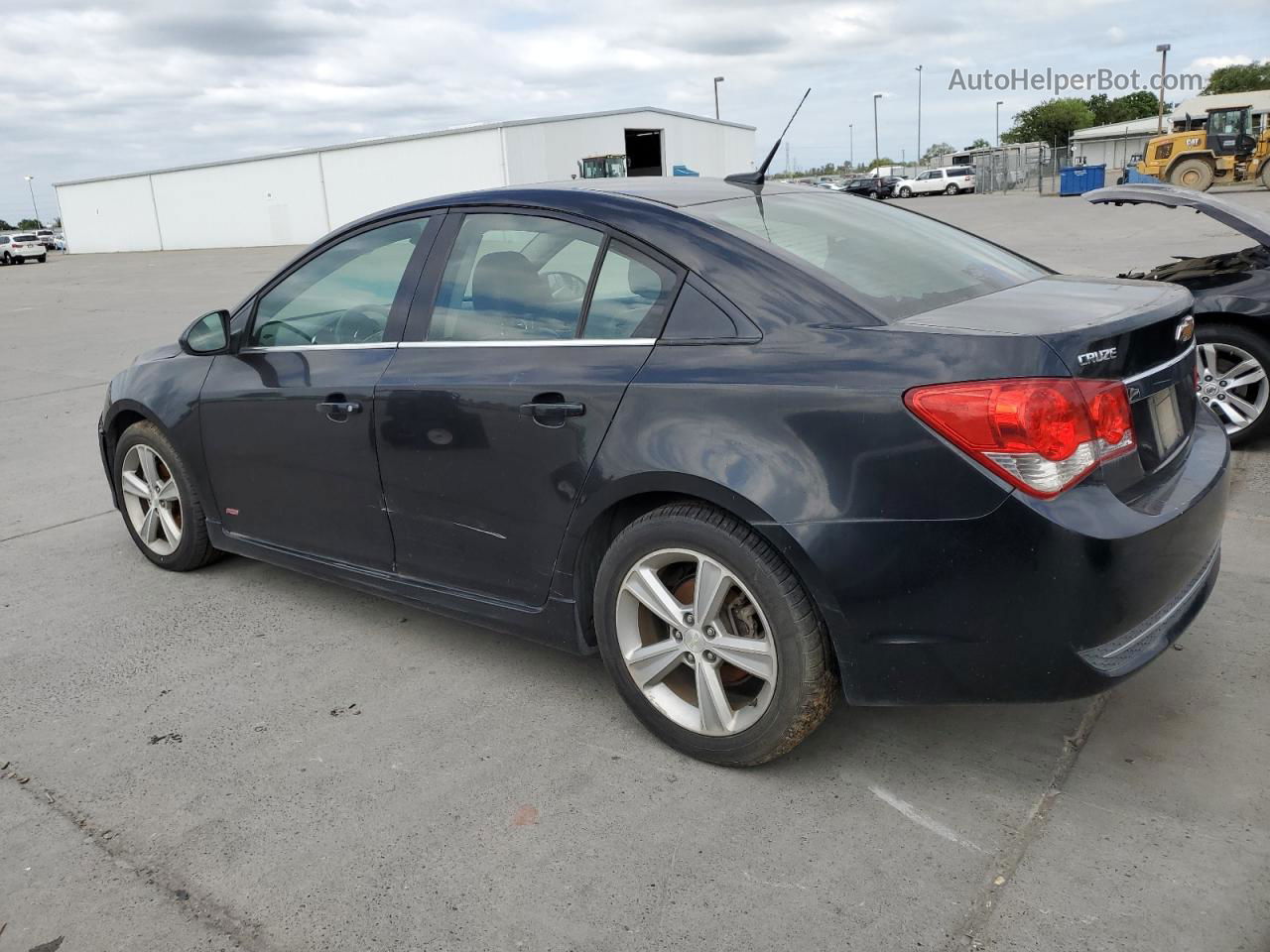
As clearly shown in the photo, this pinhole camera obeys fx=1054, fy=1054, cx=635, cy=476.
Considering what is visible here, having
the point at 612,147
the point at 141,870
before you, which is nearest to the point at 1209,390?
the point at 141,870

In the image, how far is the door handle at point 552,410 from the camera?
9.66 ft

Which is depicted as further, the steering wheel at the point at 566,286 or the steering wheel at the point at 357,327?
the steering wheel at the point at 357,327

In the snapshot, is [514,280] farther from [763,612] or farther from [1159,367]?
[1159,367]

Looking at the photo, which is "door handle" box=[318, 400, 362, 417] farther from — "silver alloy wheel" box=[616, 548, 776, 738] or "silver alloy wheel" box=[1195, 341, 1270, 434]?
"silver alloy wheel" box=[1195, 341, 1270, 434]

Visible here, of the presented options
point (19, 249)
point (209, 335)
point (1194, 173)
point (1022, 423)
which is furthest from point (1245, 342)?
point (19, 249)

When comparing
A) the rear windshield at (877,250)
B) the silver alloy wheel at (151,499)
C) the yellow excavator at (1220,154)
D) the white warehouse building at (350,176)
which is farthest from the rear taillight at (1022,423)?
the white warehouse building at (350,176)

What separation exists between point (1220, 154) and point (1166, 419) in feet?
126

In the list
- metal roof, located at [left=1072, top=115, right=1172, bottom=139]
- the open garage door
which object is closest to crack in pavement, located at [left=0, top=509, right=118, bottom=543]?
the open garage door

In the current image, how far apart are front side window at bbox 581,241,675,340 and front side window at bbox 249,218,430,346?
2.78ft

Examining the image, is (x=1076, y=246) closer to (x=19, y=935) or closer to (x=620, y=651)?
(x=620, y=651)

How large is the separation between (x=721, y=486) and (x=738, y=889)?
0.95m

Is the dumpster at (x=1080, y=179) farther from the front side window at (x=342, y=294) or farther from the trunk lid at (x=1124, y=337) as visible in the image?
the front side window at (x=342, y=294)

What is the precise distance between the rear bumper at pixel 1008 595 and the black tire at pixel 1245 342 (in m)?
3.51

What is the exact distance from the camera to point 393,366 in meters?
Answer: 3.43
